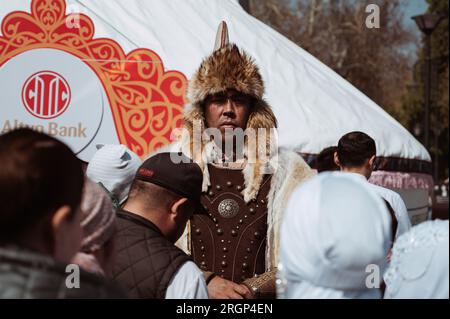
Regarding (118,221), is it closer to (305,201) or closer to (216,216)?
(305,201)

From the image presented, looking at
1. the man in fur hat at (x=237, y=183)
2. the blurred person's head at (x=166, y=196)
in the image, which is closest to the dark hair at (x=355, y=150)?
the man in fur hat at (x=237, y=183)

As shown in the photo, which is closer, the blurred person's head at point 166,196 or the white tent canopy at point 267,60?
the blurred person's head at point 166,196

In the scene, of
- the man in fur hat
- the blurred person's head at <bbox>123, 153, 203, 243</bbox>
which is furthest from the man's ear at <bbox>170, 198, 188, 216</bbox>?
the man in fur hat

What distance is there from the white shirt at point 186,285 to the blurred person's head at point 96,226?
19cm

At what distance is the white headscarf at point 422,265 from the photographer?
127 centimetres

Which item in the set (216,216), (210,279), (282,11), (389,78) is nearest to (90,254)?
(210,279)

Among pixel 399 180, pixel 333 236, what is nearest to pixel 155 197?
pixel 333 236

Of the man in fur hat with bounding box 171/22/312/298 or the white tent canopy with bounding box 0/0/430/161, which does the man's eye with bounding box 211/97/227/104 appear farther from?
the white tent canopy with bounding box 0/0/430/161

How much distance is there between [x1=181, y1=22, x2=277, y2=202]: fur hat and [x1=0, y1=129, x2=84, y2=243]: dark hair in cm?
138

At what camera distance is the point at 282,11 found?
1675 centimetres

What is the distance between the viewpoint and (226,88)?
2684 mm

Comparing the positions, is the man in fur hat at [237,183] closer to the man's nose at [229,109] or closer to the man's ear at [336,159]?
the man's nose at [229,109]

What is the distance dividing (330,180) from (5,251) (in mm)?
539

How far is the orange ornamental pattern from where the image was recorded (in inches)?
151
